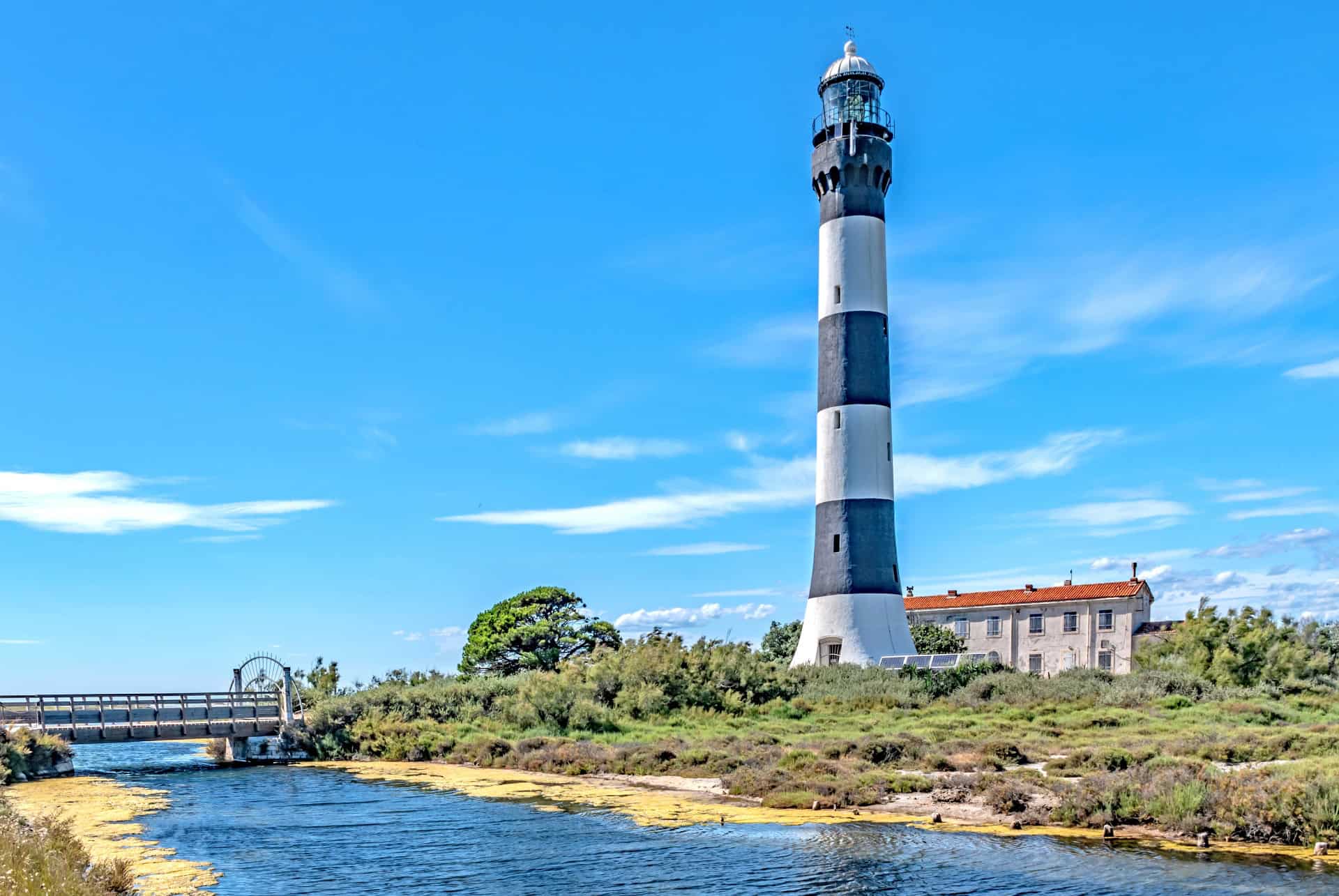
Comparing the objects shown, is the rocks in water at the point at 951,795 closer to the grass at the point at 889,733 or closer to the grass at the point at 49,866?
the grass at the point at 889,733

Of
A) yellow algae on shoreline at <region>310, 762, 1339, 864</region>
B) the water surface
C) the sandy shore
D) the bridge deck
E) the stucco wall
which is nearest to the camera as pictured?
the water surface

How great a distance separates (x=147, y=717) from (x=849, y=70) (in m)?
39.3

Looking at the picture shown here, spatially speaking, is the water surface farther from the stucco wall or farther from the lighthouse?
the stucco wall

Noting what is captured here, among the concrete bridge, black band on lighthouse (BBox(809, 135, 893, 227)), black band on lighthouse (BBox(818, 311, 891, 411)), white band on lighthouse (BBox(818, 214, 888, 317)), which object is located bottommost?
the concrete bridge

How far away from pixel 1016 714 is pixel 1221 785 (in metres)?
16.9

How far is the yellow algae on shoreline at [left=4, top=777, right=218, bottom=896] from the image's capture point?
16922 millimetres

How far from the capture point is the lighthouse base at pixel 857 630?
44219 mm

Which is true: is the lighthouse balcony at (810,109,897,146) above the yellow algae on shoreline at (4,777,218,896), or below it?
above

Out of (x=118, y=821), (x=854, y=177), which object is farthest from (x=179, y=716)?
(x=854, y=177)

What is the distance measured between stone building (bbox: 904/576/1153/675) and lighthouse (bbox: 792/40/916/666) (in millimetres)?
18255

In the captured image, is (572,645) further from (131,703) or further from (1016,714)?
(1016,714)

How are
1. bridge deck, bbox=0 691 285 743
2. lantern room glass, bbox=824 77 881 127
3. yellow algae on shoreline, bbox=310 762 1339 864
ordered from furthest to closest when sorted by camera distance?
1. lantern room glass, bbox=824 77 881 127
2. bridge deck, bbox=0 691 285 743
3. yellow algae on shoreline, bbox=310 762 1339 864

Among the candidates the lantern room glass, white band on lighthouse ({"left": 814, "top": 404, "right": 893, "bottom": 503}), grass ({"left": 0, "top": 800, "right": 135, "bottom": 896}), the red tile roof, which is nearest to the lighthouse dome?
the lantern room glass

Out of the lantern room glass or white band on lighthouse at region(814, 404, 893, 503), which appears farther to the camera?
the lantern room glass
